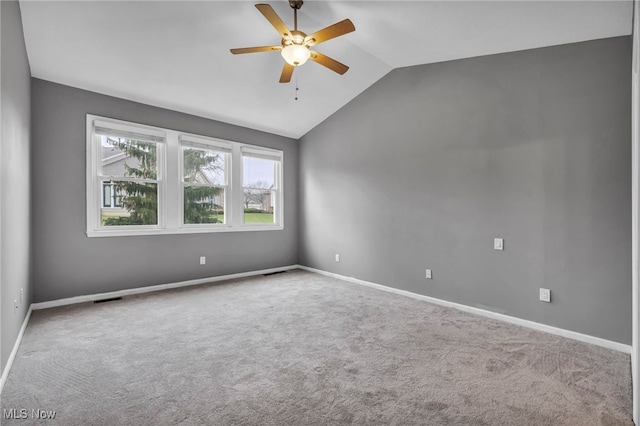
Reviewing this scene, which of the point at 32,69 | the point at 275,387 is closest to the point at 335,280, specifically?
the point at 275,387

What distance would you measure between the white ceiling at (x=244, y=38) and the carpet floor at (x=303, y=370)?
9.05 ft

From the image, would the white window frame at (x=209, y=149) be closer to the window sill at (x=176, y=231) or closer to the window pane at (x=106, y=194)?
the window sill at (x=176, y=231)

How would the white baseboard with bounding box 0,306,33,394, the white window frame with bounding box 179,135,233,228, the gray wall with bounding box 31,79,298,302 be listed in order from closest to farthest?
the white baseboard with bounding box 0,306,33,394, the gray wall with bounding box 31,79,298,302, the white window frame with bounding box 179,135,233,228

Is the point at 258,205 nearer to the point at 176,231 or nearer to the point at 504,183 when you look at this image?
the point at 176,231

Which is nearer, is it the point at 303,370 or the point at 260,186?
the point at 303,370

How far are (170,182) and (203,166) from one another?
608 mm

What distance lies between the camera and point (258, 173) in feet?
18.8

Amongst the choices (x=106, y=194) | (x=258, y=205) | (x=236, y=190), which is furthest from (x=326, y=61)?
(x=106, y=194)

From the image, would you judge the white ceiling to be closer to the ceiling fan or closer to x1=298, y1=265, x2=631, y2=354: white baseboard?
the ceiling fan

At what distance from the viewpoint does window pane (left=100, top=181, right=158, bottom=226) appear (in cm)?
421

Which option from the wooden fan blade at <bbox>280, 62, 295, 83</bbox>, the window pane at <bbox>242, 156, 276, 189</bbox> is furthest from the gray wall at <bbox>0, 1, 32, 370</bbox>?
the window pane at <bbox>242, 156, 276, 189</bbox>

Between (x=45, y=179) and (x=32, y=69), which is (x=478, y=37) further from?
(x=45, y=179)

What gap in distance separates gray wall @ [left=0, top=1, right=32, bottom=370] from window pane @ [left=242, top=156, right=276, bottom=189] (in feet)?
9.50

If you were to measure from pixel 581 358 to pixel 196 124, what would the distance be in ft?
17.5
